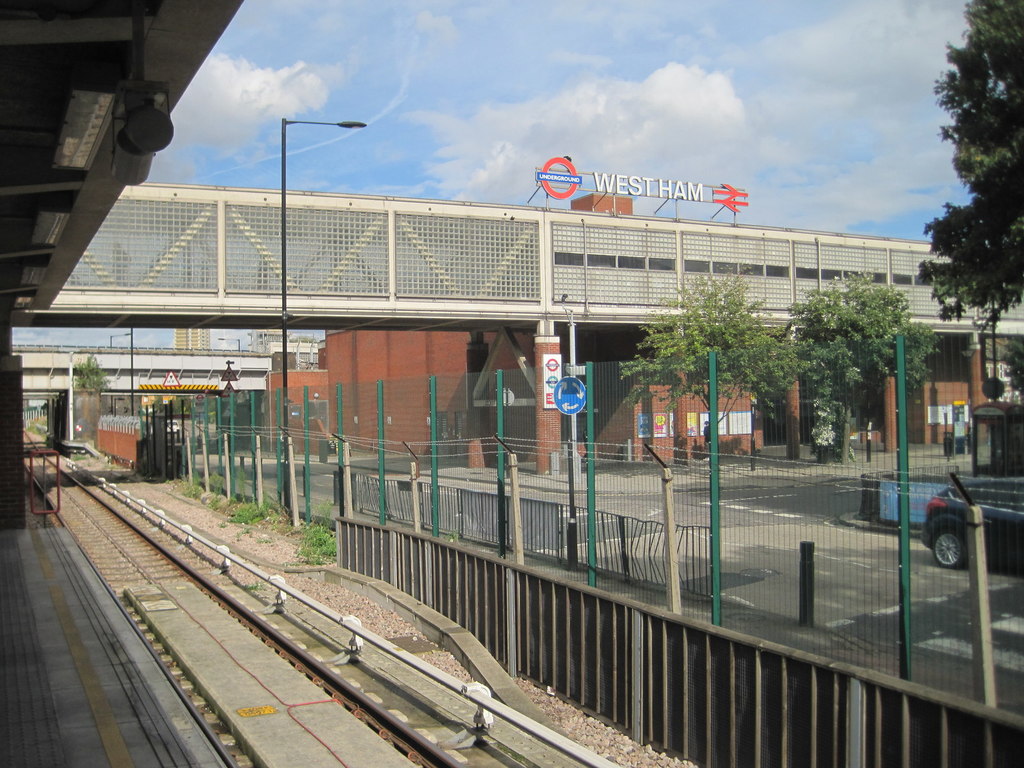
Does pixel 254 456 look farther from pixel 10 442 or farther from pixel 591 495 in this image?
pixel 591 495

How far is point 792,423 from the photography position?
7527 mm

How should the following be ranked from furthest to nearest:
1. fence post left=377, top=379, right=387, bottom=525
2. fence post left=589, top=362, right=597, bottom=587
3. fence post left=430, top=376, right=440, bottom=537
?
fence post left=377, top=379, right=387, bottom=525 → fence post left=430, top=376, right=440, bottom=537 → fence post left=589, top=362, right=597, bottom=587

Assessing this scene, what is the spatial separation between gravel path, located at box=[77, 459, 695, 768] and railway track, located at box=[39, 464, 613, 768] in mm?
493

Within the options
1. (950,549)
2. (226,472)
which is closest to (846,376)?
(950,549)

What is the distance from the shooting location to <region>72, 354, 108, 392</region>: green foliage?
2657 inches

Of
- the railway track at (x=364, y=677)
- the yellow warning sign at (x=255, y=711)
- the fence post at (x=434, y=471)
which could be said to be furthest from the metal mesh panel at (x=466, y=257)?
the yellow warning sign at (x=255, y=711)

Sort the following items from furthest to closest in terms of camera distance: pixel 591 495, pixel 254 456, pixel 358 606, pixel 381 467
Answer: pixel 254 456, pixel 381 467, pixel 358 606, pixel 591 495

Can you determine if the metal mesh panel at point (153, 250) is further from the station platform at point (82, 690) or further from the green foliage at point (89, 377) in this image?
the green foliage at point (89, 377)

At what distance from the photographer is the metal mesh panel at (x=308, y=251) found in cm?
3020

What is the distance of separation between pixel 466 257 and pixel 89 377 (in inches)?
1840

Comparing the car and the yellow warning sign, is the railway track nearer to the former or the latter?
the yellow warning sign

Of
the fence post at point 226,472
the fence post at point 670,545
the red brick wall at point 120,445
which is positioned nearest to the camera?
the fence post at point 670,545

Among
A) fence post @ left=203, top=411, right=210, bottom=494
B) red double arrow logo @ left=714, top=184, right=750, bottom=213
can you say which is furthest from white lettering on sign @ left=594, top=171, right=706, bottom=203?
fence post @ left=203, top=411, right=210, bottom=494

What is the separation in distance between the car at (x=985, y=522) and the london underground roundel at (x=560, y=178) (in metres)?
30.3
